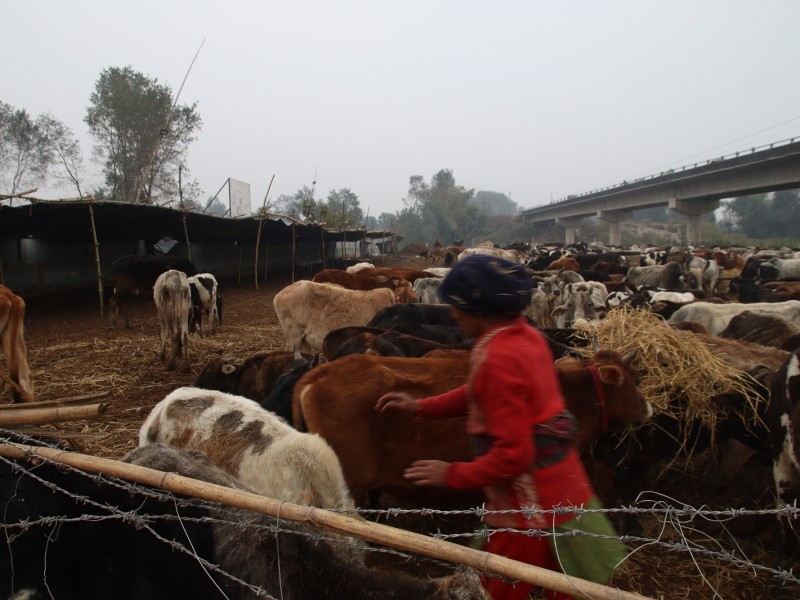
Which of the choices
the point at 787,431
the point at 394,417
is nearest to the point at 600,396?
the point at 394,417

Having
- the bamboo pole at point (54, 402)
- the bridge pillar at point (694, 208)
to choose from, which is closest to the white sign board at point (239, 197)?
the bamboo pole at point (54, 402)

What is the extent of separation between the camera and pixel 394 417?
358cm

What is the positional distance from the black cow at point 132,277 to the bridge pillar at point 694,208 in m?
45.9

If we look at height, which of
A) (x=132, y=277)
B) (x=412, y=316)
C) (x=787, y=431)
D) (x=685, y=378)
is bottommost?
(x=787, y=431)

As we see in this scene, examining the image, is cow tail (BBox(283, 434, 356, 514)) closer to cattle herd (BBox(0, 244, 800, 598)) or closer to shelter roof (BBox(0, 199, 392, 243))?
cattle herd (BBox(0, 244, 800, 598))

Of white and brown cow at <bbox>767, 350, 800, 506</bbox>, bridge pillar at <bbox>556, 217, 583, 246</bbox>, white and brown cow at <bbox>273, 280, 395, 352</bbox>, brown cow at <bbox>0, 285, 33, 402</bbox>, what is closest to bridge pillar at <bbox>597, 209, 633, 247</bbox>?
bridge pillar at <bbox>556, 217, 583, 246</bbox>

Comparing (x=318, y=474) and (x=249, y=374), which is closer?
(x=318, y=474)

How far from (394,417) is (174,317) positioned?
754cm

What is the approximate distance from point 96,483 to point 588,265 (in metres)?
24.6

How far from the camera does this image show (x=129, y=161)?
116 ft

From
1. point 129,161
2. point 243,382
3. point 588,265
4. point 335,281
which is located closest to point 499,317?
point 243,382

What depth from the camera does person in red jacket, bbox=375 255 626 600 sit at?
5.95ft

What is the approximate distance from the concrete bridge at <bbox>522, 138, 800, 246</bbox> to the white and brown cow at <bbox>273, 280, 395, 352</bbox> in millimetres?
35126

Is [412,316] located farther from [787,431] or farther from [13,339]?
[13,339]
